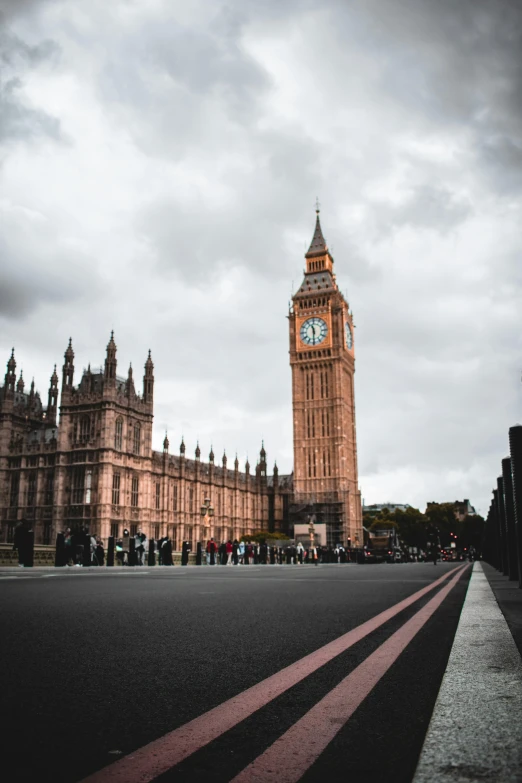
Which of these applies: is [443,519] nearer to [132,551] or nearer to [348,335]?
[348,335]

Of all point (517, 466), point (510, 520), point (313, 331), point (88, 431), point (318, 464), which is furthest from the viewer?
point (313, 331)

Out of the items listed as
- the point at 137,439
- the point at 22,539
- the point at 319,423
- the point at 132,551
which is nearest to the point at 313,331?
the point at 319,423

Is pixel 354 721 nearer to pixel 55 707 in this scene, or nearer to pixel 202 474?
pixel 55 707

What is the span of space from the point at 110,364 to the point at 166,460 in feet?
44.1

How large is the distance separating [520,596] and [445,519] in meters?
103

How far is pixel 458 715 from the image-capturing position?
7.33ft

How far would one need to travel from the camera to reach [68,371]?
194ft

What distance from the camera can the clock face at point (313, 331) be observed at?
88.4 meters

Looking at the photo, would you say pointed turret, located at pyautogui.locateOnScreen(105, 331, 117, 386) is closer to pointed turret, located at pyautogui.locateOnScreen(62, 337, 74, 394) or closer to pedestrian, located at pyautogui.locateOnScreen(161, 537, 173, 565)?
pointed turret, located at pyautogui.locateOnScreen(62, 337, 74, 394)

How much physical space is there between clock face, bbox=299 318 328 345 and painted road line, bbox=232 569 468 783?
85477 millimetres

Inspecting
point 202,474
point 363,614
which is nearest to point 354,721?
point 363,614

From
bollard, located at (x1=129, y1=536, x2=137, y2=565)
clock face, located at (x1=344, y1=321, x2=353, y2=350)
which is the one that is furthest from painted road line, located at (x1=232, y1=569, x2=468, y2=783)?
clock face, located at (x1=344, y1=321, x2=353, y2=350)

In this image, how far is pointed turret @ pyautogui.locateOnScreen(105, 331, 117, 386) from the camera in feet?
189

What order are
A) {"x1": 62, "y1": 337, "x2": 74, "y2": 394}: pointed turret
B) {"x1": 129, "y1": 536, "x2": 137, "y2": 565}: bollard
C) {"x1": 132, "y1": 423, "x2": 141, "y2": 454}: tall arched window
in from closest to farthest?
1. {"x1": 129, "y1": 536, "x2": 137, "y2": 565}: bollard
2. {"x1": 62, "y1": 337, "x2": 74, "y2": 394}: pointed turret
3. {"x1": 132, "y1": 423, "x2": 141, "y2": 454}: tall arched window
